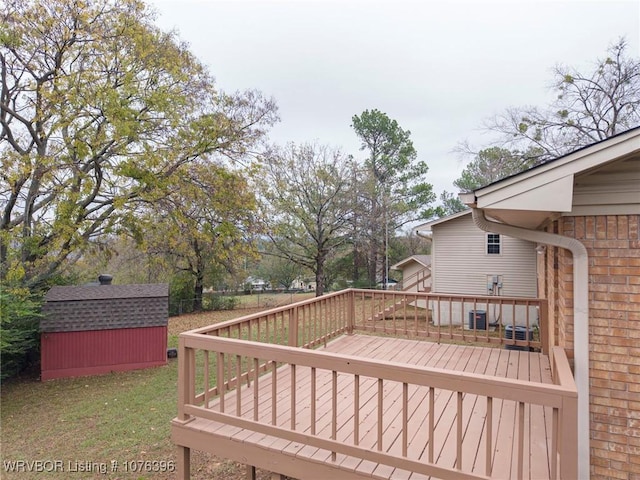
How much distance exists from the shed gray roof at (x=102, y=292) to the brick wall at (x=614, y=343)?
1058 centimetres

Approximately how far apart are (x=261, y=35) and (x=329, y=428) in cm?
1301

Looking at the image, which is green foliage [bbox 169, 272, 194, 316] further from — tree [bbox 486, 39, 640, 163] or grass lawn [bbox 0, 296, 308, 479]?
tree [bbox 486, 39, 640, 163]

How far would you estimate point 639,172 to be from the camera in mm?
2648

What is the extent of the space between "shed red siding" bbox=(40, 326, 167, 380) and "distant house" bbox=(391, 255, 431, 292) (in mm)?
12124

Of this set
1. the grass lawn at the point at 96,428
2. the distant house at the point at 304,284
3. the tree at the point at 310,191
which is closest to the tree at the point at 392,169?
the tree at the point at 310,191

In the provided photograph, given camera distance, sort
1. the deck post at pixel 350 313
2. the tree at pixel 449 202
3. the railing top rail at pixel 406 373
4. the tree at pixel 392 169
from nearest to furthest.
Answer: the railing top rail at pixel 406 373 < the deck post at pixel 350 313 < the tree at pixel 392 169 < the tree at pixel 449 202

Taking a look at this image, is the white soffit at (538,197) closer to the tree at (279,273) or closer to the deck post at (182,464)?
the deck post at (182,464)

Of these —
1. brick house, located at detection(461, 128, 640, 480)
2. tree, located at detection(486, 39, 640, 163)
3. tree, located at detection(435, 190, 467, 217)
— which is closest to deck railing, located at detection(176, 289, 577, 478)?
A: brick house, located at detection(461, 128, 640, 480)

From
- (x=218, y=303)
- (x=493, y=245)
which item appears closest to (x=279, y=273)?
(x=218, y=303)

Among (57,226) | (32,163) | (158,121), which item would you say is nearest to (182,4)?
(158,121)

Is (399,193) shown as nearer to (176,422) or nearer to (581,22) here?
(581,22)

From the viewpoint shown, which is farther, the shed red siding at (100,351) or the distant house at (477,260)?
the distant house at (477,260)

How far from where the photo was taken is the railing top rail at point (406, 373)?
2.10 m

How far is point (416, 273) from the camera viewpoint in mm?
18641
